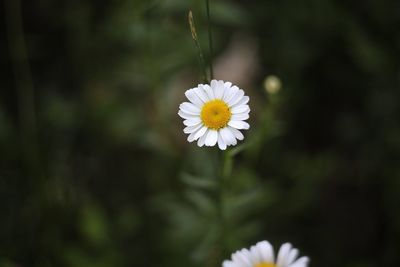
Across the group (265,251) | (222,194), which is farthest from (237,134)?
(222,194)

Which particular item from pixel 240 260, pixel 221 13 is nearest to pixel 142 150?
pixel 221 13

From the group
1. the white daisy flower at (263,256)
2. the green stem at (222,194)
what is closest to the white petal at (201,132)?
the green stem at (222,194)

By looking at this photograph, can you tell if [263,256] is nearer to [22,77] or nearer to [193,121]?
[193,121]

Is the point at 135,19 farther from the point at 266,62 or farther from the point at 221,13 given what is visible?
the point at 266,62

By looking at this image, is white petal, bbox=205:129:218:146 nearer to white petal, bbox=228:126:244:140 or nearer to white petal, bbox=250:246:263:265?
white petal, bbox=228:126:244:140

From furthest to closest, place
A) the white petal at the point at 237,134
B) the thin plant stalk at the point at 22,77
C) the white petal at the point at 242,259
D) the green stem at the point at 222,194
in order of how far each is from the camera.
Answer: the thin plant stalk at the point at 22,77 → the green stem at the point at 222,194 → the white petal at the point at 237,134 → the white petal at the point at 242,259

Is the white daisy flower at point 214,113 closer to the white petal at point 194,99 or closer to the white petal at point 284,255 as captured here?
the white petal at point 194,99
